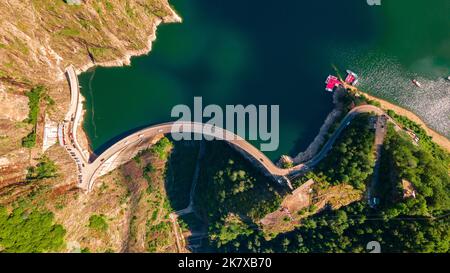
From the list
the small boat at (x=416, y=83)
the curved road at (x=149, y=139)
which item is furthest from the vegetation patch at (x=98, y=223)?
the small boat at (x=416, y=83)

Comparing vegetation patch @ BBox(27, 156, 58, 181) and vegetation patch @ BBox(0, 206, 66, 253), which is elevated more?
vegetation patch @ BBox(27, 156, 58, 181)

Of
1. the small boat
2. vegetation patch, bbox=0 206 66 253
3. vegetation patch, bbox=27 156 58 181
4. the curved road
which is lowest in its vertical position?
vegetation patch, bbox=0 206 66 253

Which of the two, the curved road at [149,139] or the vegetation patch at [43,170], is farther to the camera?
the curved road at [149,139]

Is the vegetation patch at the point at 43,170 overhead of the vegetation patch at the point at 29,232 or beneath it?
overhead

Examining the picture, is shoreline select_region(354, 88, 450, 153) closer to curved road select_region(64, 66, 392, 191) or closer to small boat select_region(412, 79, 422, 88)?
curved road select_region(64, 66, 392, 191)

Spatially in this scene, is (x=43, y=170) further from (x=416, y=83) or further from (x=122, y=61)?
(x=416, y=83)

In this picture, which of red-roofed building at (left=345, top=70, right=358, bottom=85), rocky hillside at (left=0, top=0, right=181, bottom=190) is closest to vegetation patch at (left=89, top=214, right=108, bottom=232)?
rocky hillside at (left=0, top=0, right=181, bottom=190)

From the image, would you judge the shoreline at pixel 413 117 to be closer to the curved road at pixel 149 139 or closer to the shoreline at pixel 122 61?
the curved road at pixel 149 139

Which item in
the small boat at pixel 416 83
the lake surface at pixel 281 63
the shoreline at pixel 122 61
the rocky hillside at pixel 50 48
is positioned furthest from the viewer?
the lake surface at pixel 281 63
